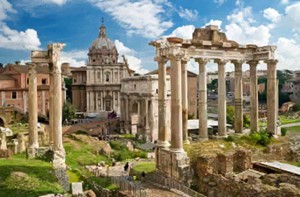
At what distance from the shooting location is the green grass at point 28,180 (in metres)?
15.4

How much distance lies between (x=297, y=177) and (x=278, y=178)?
0.96 meters

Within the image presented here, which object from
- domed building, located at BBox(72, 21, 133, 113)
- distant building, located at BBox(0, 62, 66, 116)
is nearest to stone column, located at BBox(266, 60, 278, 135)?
distant building, located at BBox(0, 62, 66, 116)

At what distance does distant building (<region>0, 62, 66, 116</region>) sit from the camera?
5357cm

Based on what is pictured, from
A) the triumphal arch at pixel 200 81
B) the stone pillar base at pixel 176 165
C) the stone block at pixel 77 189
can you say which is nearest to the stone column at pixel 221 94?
the triumphal arch at pixel 200 81

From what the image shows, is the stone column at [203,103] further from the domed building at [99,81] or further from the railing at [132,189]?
the domed building at [99,81]

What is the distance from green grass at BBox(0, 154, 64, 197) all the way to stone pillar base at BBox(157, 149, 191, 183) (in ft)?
19.4

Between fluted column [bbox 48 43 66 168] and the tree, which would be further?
the tree

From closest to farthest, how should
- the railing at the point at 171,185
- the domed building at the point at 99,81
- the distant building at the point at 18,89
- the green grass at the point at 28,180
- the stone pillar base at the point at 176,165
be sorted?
the green grass at the point at 28,180
the railing at the point at 171,185
the stone pillar base at the point at 176,165
the distant building at the point at 18,89
the domed building at the point at 99,81

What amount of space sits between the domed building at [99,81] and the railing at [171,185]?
160ft

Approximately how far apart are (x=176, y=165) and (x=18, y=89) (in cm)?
4188

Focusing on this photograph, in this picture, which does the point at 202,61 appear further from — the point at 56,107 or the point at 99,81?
the point at 99,81

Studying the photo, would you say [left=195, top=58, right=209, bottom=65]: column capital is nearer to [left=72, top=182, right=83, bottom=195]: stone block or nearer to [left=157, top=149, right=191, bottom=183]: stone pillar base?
[left=157, top=149, right=191, bottom=183]: stone pillar base

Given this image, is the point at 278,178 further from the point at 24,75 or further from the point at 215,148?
the point at 24,75

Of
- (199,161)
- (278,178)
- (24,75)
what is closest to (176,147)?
(199,161)
